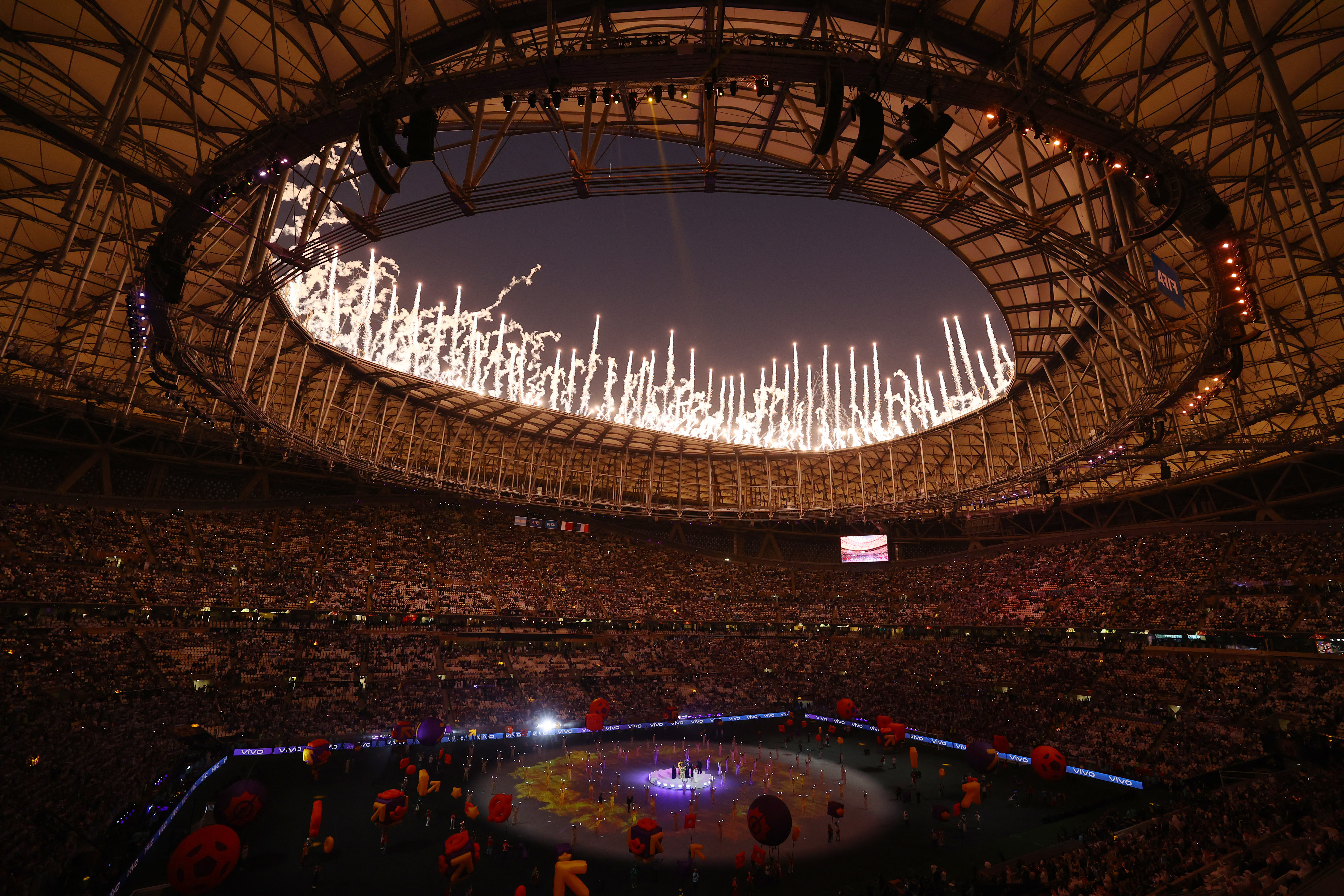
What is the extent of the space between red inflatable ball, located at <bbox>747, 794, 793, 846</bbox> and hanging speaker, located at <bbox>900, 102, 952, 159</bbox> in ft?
53.9

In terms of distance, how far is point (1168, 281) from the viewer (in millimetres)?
15500

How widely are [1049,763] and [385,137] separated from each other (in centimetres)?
2997

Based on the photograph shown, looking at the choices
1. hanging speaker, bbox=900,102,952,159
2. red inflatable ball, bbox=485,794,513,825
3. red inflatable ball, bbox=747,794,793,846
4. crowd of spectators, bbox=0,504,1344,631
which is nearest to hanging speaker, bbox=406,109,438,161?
hanging speaker, bbox=900,102,952,159

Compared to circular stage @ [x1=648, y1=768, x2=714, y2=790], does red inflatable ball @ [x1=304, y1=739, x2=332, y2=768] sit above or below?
above

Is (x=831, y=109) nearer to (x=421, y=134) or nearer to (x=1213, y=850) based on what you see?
(x=421, y=134)

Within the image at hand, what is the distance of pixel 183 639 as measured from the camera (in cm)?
3888

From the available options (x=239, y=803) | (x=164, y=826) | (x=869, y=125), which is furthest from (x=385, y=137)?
(x=164, y=826)

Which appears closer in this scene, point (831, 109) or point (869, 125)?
point (831, 109)

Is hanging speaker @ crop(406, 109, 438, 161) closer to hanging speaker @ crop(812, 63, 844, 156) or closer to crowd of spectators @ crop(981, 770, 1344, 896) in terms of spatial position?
hanging speaker @ crop(812, 63, 844, 156)

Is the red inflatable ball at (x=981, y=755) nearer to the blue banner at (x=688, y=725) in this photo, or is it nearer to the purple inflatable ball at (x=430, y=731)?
the blue banner at (x=688, y=725)

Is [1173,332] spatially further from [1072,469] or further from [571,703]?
[571,703]

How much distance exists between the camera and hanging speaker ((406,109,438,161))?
35.9 feet

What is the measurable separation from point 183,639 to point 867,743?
44.1 metres

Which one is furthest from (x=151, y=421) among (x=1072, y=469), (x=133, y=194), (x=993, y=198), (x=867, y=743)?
(x=1072, y=469)
